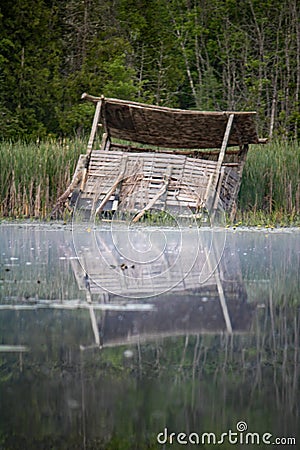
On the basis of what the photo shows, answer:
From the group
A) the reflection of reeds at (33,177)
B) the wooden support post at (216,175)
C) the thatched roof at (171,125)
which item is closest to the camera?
the wooden support post at (216,175)

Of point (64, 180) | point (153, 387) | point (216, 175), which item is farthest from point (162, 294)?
point (64, 180)

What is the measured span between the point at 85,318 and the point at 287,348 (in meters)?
1.11

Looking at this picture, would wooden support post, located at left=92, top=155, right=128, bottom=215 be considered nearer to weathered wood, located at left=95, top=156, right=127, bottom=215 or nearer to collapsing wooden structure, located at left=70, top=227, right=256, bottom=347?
weathered wood, located at left=95, top=156, right=127, bottom=215

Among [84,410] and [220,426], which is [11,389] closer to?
[84,410]

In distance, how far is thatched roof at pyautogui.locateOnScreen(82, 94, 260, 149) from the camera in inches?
527

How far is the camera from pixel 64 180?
47.5 ft
